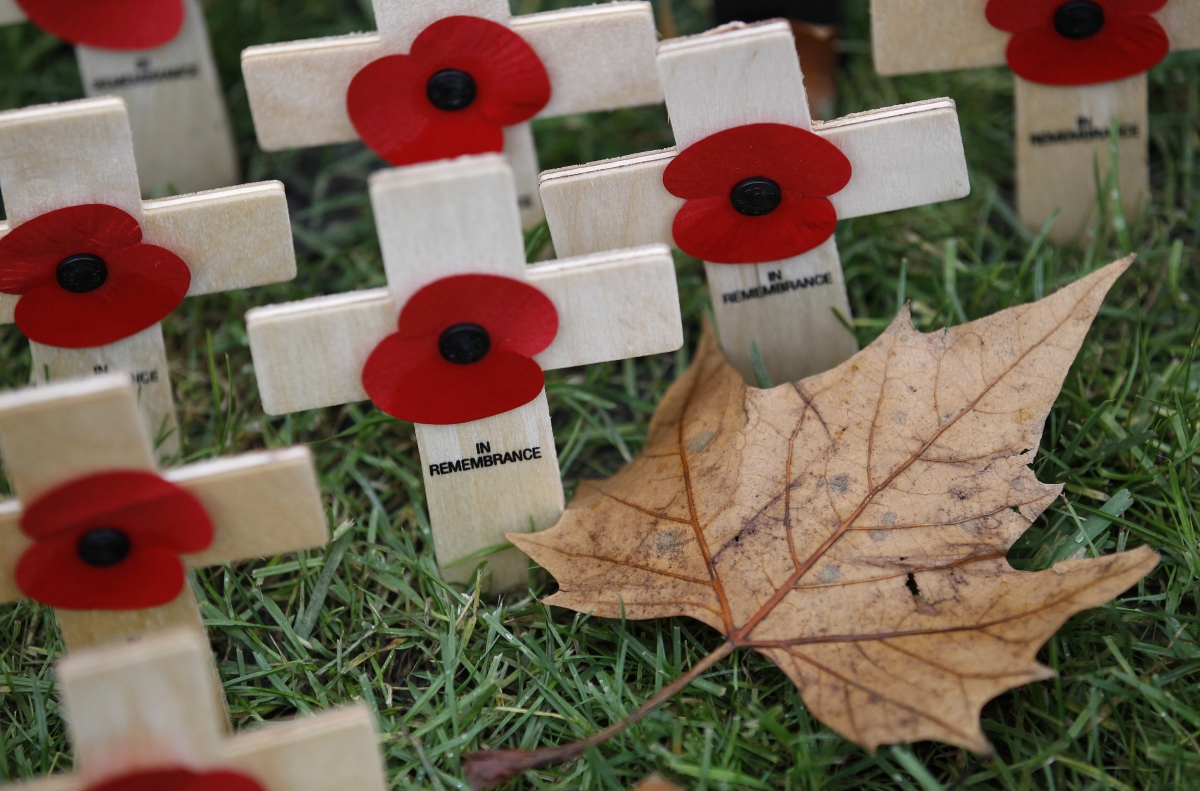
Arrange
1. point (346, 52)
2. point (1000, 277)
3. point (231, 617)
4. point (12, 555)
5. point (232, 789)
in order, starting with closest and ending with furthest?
1. point (232, 789)
2. point (12, 555)
3. point (231, 617)
4. point (346, 52)
5. point (1000, 277)

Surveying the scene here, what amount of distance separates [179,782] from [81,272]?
0.76 m

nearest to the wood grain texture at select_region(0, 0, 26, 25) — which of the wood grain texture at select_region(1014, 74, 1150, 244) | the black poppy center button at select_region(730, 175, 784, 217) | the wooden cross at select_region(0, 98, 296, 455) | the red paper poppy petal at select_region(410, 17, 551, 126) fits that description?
the wooden cross at select_region(0, 98, 296, 455)

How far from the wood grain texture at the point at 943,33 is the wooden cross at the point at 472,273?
2.25 ft

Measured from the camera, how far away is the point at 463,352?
4.34 ft

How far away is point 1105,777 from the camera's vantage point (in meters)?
1.20

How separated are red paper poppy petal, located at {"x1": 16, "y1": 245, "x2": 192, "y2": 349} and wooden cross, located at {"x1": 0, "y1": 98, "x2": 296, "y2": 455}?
0.07 feet

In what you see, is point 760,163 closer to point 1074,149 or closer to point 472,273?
point 472,273

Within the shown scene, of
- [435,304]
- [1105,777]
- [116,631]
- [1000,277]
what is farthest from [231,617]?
[1000,277]

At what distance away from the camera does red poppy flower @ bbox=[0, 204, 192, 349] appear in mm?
1445

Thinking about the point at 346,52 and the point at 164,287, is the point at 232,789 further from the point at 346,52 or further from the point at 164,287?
the point at 346,52

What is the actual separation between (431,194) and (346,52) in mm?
585

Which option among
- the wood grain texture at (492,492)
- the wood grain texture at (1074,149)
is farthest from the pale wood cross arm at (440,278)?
the wood grain texture at (1074,149)

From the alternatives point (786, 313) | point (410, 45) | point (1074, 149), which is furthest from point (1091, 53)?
point (410, 45)

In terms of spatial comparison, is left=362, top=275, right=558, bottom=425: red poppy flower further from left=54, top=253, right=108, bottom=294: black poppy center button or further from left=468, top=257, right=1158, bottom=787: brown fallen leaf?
left=54, top=253, right=108, bottom=294: black poppy center button
